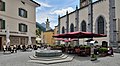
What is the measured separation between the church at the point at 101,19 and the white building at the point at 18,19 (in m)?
12.4

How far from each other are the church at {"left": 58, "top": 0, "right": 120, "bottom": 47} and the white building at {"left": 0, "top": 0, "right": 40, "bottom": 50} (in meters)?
12.4

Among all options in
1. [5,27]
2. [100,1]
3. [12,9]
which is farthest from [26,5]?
[100,1]

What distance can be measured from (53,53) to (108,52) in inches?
278

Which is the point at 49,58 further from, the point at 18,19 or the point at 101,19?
the point at 101,19

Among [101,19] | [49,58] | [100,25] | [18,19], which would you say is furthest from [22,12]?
[49,58]

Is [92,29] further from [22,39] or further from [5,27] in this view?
[5,27]

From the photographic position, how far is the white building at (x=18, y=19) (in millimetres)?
28672

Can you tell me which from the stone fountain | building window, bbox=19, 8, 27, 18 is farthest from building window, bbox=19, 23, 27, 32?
the stone fountain

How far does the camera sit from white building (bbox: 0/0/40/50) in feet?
94.1

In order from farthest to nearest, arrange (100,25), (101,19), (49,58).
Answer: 1. (100,25)
2. (101,19)
3. (49,58)

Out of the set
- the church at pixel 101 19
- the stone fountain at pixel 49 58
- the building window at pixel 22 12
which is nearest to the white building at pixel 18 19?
the building window at pixel 22 12

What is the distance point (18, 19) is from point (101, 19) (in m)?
17.3

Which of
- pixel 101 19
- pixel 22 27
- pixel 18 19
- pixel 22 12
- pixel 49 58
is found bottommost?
pixel 49 58

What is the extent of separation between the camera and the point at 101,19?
39.2m
